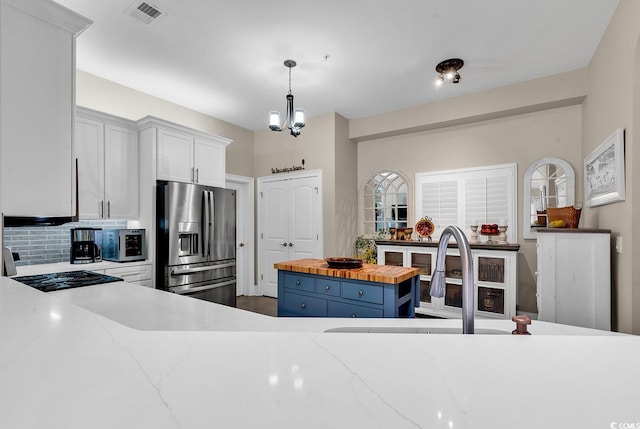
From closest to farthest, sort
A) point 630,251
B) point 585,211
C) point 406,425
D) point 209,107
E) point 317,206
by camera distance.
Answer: point 406,425, point 630,251, point 585,211, point 209,107, point 317,206

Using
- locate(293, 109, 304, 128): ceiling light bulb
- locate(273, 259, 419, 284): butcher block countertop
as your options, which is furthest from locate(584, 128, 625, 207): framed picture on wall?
locate(293, 109, 304, 128): ceiling light bulb

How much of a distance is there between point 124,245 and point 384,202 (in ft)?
11.2

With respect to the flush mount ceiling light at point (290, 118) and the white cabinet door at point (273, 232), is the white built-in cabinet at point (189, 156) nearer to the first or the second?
the white cabinet door at point (273, 232)

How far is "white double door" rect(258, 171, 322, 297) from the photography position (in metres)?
4.67

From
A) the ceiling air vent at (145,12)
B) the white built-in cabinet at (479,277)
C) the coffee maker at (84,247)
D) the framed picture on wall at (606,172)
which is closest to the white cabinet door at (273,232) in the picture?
the white built-in cabinet at (479,277)

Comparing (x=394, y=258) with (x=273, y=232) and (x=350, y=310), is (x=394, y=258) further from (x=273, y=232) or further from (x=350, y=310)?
(x=273, y=232)

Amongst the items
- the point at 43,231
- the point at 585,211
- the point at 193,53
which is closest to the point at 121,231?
the point at 43,231

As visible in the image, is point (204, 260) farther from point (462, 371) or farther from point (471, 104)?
point (471, 104)

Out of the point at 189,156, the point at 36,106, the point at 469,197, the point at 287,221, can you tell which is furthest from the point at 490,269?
the point at 36,106

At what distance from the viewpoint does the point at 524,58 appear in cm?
310

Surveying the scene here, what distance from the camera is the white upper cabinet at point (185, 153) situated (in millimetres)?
3367

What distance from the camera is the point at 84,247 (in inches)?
117

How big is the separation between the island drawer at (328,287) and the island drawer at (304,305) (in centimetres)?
8

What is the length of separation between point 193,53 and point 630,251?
12.6 ft
